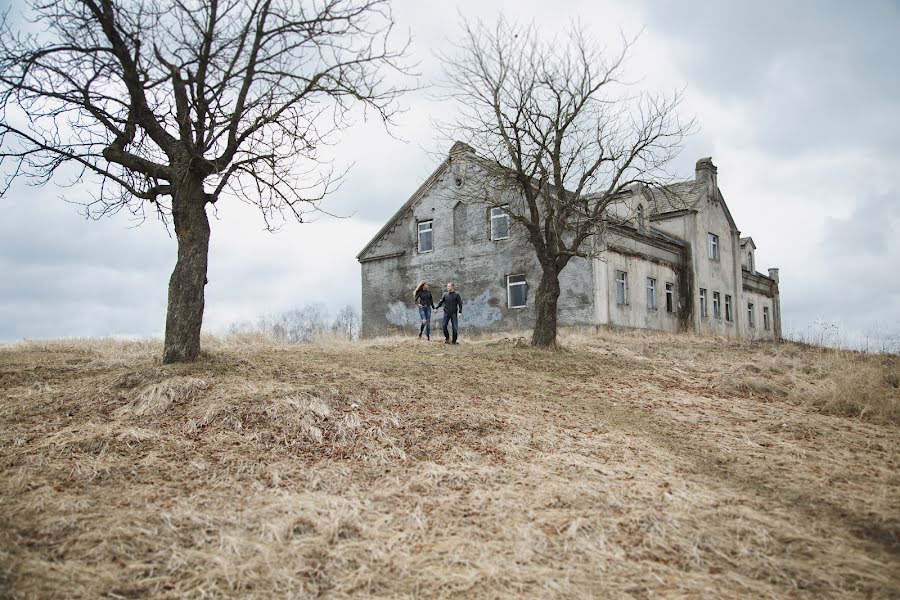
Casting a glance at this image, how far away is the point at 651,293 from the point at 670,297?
70.5 inches

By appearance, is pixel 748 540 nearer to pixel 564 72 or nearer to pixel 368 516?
pixel 368 516

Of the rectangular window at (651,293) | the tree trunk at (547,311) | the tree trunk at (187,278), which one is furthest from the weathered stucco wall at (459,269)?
the tree trunk at (187,278)

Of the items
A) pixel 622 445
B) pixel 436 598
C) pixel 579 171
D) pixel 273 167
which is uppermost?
pixel 579 171

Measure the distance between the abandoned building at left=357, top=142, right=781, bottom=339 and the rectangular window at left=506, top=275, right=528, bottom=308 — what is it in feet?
0.13

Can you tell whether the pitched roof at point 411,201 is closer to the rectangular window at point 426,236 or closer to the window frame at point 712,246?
the rectangular window at point 426,236

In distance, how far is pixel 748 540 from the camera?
5.39 meters

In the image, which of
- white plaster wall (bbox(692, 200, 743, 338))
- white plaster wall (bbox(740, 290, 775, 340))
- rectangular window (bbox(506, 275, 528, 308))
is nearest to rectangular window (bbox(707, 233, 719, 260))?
white plaster wall (bbox(692, 200, 743, 338))

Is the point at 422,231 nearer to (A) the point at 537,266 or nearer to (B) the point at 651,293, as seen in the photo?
(A) the point at 537,266

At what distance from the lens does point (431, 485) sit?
6574mm

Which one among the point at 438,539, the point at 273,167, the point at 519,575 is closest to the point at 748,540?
the point at 519,575

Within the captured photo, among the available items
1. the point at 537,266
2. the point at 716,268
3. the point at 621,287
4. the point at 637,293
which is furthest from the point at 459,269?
the point at 716,268

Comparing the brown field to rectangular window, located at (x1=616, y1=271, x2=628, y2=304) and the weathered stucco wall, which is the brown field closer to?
the weathered stucco wall

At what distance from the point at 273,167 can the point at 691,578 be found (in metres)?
9.41

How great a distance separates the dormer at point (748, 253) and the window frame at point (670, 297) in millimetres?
11842
